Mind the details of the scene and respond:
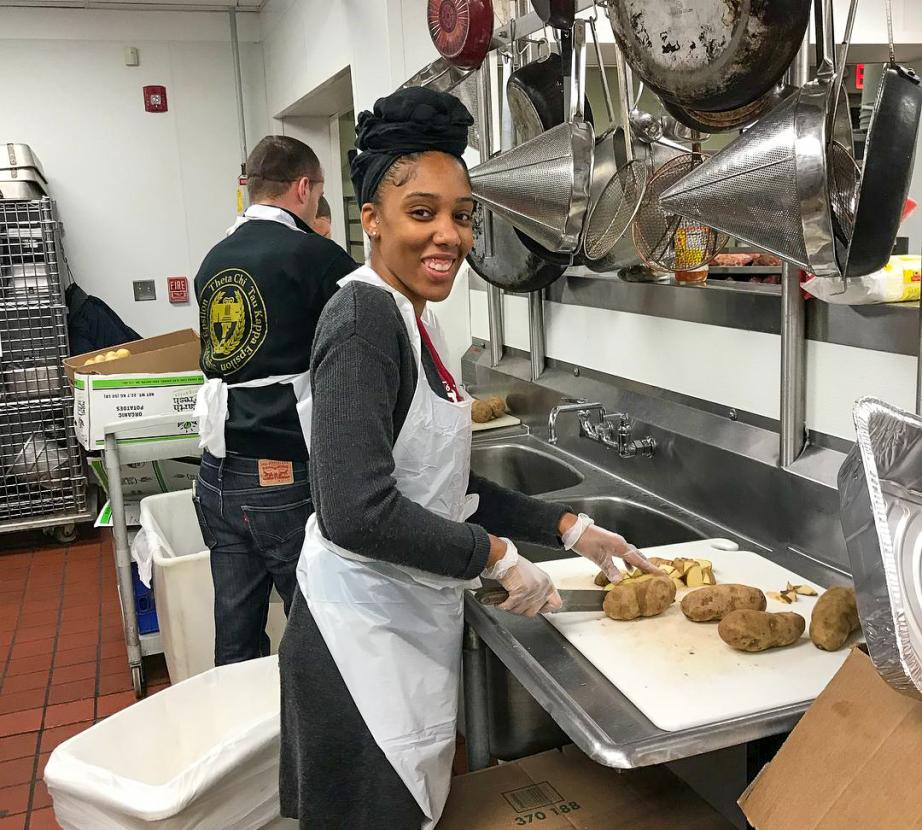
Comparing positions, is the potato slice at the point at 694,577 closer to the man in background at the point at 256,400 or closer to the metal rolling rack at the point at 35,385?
the man in background at the point at 256,400

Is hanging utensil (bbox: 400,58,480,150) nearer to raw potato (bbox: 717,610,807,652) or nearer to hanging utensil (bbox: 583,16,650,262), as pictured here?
hanging utensil (bbox: 583,16,650,262)

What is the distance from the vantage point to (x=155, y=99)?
4.89m

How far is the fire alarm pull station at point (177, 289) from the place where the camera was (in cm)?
506

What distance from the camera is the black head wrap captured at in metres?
1.21

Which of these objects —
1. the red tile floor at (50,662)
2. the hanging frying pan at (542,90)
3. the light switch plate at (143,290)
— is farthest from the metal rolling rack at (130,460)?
the light switch plate at (143,290)

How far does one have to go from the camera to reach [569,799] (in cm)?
137

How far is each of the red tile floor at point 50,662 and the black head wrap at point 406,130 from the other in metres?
1.84

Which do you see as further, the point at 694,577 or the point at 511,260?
the point at 511,260

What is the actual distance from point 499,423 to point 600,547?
130cm

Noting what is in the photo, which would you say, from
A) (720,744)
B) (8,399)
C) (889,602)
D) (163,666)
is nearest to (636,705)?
(720,744)

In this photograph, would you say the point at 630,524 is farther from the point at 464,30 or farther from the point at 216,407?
the point at 464,30

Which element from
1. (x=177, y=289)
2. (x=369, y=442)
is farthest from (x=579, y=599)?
(x=177, y=289)

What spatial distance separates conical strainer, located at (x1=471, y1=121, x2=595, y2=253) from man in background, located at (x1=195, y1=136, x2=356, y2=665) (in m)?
0.47

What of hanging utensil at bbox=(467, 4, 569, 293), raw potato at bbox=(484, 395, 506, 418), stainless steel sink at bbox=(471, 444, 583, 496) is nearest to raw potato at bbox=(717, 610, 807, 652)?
hanging utensil at bbox=(467, 4, 569, 293)
